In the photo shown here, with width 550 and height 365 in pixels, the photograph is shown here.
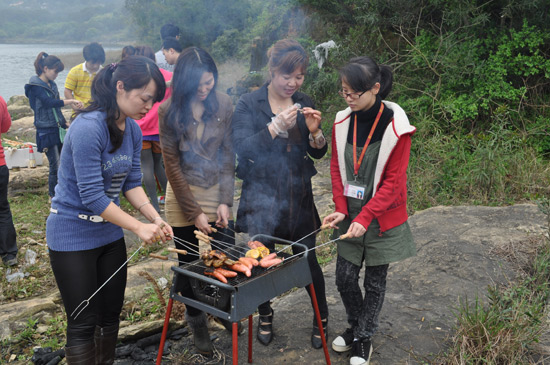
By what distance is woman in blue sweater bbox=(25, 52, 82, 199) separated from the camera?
6.61 metres

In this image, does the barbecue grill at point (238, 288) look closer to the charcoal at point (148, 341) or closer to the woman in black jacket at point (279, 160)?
the woman in black jacket at point (279, 160)

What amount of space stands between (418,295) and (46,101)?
5956 mm

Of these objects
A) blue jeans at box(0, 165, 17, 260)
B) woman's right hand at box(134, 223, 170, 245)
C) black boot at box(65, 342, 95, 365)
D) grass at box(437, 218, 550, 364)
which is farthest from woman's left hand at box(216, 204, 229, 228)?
blue jeans at box(0, 165, 17, 260)

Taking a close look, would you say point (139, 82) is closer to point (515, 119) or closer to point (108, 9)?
point (515, 119)

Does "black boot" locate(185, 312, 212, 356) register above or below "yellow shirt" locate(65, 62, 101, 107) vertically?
below

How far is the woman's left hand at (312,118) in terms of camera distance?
123 inches

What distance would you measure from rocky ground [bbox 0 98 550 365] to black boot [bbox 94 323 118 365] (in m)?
0.51

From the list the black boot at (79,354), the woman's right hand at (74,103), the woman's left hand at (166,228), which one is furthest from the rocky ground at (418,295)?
the woman's right hand at (74,103)

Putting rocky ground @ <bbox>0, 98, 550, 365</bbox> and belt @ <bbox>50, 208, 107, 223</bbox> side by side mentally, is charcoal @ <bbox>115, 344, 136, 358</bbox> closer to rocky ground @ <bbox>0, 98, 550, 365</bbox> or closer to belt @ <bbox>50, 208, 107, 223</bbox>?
rocky ground @ <bbox>0, 98, 550, 365</bbox>

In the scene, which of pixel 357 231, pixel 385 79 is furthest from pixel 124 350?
pixel 385 79

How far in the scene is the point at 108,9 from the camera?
58.9ft

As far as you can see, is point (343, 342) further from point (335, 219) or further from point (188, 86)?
point (188, 86)

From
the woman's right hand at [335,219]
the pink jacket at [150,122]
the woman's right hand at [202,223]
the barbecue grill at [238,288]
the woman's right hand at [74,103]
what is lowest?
the barbecue grill at [238,288]

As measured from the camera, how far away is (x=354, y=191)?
3.07 m
